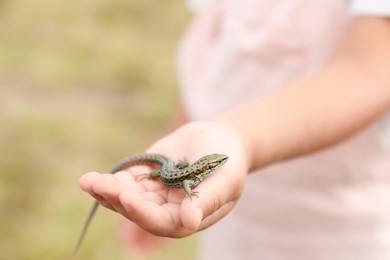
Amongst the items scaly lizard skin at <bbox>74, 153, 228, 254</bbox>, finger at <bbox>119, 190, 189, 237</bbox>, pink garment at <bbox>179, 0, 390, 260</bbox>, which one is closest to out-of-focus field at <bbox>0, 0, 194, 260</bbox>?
pink garment at <bbox>179, 0, 390, 260</bbox>

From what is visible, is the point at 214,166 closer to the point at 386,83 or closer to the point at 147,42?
the point at 386,83

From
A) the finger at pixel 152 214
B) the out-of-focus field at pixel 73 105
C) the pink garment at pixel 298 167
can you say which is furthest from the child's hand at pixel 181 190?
the out-of-focus field at pixel 73 105

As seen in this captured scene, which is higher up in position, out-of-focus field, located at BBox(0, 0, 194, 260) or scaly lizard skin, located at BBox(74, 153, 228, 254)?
out-of-focus field, located at BBox(0, 0, 194, 260)

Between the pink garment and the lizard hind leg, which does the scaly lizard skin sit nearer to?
the lizard hind leg

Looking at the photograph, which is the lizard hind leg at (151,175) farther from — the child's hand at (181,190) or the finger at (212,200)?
the finger at (212,200)

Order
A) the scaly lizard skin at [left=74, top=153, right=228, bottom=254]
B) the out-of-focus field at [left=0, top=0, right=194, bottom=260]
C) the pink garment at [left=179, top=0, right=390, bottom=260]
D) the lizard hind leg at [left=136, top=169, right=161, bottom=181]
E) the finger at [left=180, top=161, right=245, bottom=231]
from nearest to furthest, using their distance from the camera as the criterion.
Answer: the finger at [left=180, top=161, right=245, bottom=231], the scaly lizard skin at [left=74, top=153, right=228, bottom=254], the lizard hind leg at [left=136, top=169, right=161, bottom=181], the pink garment at [left=179, top=0, right=390, bottom=260], the out-of-focus field at [left=0, top=0, right=194, bottom=260]

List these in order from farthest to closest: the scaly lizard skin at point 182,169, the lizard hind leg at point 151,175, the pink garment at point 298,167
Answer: the pink garment at point 298,167 < the lizard hind leg at point 151,175 < the scaly lizard skin at point 182,169

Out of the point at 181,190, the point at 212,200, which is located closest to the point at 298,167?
the point at 181,190
